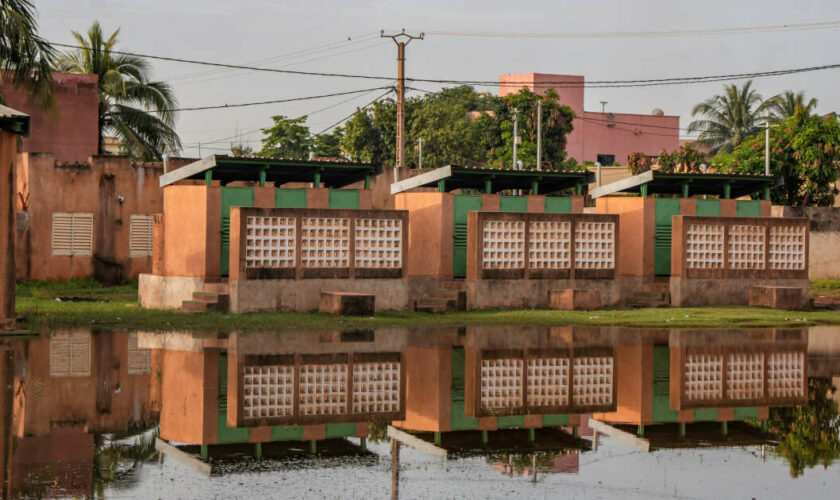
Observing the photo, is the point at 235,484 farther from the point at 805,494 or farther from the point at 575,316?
the point at 575,316

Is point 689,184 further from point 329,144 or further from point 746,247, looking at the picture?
point 329,144

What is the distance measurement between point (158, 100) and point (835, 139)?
27270 mm

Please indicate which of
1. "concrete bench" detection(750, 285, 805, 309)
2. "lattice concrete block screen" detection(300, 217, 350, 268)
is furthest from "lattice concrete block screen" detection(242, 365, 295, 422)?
"concrete bench" detection(750, 285, 805, 309)

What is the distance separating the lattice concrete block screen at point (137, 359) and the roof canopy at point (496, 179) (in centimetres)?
1047

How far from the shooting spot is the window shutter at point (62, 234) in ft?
115

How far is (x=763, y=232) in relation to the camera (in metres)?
30.8

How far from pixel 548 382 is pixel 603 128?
65940 millimetres

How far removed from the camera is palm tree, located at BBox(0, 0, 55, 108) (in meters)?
23.1

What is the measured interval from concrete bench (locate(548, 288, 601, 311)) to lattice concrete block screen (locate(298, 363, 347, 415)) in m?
11.9

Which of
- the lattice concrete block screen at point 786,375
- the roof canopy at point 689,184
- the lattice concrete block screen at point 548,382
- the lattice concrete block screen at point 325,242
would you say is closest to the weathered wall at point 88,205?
the lattice concrete block screen at point 325,242

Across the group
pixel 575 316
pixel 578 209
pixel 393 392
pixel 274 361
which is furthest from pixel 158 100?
pixel 393 392

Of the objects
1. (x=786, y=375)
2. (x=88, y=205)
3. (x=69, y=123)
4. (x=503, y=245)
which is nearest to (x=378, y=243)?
(x=503, y=245)

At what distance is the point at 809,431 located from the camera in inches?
506

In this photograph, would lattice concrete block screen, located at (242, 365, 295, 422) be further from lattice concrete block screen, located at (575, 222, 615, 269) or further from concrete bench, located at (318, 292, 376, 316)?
lattice concrete block screen, located at (575, 222, 615, 269)
